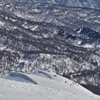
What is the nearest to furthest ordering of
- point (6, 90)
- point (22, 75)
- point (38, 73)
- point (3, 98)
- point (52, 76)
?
point (3, 98) → point (6, 90) → point (22, 75) → point (52, 76) → point (38, 73)

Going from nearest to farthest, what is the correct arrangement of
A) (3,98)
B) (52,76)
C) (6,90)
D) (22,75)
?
1. (3,98)
2. (6,90)
3. (22,75)
4. (52,76)

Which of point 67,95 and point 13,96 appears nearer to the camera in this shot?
point 13,96

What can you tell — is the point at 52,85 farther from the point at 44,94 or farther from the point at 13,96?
the point at 13,96

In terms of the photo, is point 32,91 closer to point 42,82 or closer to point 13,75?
point 42,82

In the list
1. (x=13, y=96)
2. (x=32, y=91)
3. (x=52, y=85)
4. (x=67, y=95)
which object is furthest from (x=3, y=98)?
(x=52, y=85)

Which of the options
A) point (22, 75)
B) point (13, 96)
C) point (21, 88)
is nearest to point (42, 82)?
point (22, 75)

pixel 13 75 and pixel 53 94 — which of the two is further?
pixel 13 75

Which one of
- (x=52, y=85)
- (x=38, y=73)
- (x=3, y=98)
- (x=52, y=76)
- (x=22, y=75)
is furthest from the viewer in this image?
(x=38, y=73)

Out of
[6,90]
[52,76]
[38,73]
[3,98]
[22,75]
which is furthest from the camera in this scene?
[38,73]
